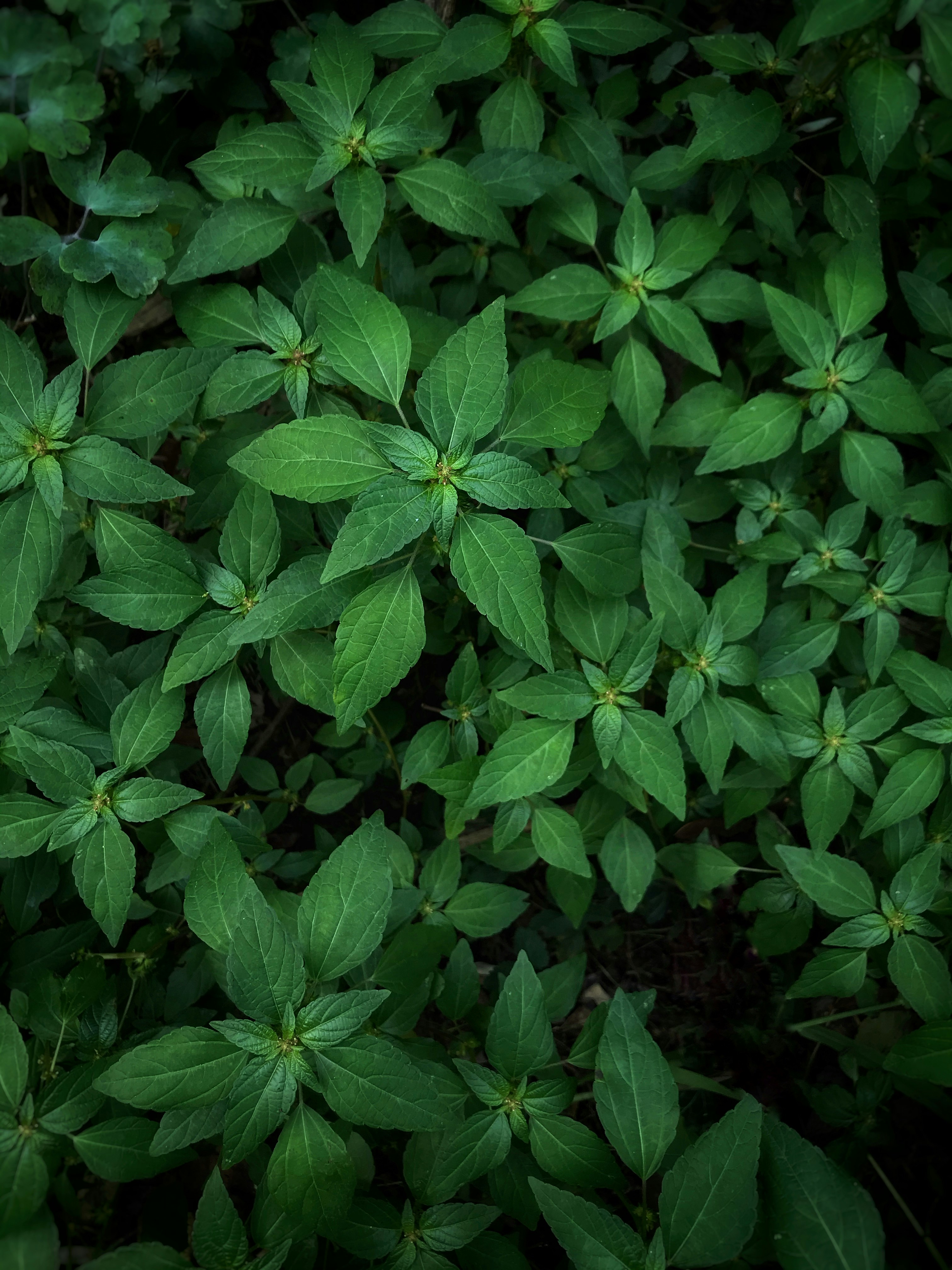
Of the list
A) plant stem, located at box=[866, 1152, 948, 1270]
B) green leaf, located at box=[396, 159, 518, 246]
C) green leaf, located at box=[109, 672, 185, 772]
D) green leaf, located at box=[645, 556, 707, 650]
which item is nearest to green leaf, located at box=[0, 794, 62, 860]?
green leaf, located at box=[109, 672, 185, 772]

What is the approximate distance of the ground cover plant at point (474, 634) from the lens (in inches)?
89.6

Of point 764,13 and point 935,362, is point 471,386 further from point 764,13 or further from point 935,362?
point 764,13

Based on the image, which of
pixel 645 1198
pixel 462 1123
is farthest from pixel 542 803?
pixel 645 1198

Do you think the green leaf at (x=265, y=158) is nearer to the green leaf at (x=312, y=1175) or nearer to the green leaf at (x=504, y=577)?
the green leaf at (x=504, y=577)

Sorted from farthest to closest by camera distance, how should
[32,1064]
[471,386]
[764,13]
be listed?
[764,13]
[32,1064]
[471,386]

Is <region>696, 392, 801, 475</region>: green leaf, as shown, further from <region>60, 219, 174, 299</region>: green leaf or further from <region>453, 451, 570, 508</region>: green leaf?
<region>60, 219, 174, 299</region>: green leaf

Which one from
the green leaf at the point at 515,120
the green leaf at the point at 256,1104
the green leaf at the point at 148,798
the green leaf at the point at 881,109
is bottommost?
the green leaf at the point at 256,1104

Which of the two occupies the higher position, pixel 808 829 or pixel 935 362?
pixel 935 362

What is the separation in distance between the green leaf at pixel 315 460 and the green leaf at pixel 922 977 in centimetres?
214

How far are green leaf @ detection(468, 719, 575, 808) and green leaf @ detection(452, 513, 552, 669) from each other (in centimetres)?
41

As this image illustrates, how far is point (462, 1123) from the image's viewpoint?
2432 millimetres

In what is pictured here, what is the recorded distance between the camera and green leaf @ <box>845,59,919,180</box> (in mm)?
2455

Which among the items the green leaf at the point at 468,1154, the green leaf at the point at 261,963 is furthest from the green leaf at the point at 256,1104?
the green leaf at the point at 468,1154

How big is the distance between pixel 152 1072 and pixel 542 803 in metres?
1.33
